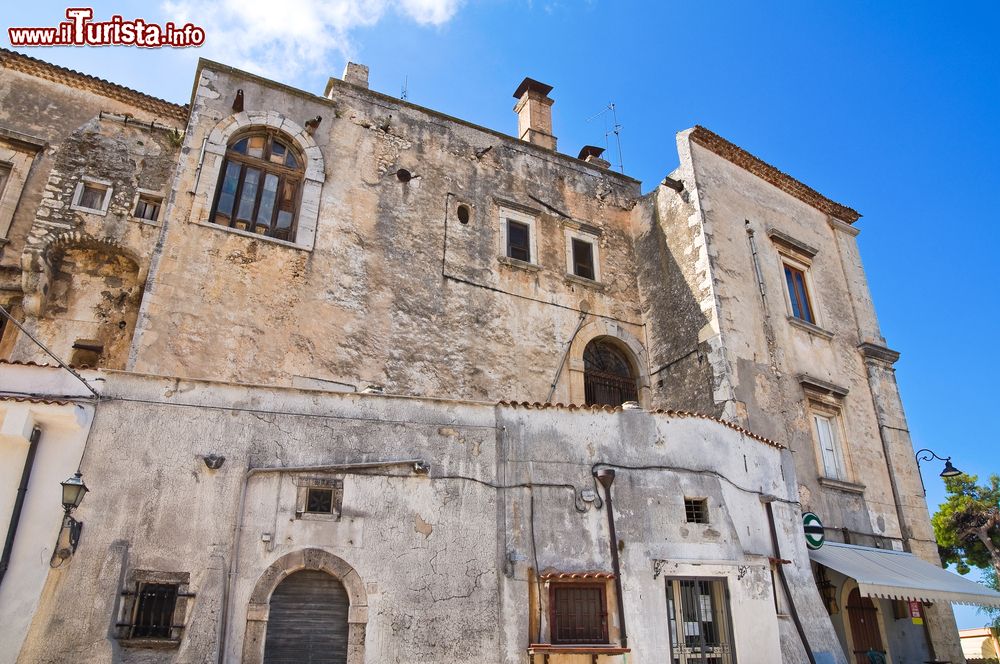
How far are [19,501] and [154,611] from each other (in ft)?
6.12

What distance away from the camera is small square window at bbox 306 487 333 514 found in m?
8.70

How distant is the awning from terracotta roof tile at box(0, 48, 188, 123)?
15794 mm

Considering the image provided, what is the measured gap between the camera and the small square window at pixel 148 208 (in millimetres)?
14383

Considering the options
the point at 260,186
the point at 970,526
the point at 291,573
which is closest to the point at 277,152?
the point at 260,186

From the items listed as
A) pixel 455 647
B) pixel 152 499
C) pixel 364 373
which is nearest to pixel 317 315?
pixel 364 373

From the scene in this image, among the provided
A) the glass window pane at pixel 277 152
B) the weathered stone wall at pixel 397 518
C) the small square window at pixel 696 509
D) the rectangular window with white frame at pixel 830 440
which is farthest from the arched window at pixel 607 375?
the glass window pane at pixel 277 152

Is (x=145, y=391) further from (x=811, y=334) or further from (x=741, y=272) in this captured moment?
(x=811, y=334)

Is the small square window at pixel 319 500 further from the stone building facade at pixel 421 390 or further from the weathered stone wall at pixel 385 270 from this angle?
the weathered stone wall at pixel 385 270

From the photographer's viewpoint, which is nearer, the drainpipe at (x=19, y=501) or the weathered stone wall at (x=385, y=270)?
the drainpipe at (x=19, y=501)

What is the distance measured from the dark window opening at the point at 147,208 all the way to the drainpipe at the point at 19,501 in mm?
7387

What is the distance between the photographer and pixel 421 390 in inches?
531

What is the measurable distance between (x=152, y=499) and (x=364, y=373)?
5255 millimetres

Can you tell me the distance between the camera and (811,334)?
16.3 meters

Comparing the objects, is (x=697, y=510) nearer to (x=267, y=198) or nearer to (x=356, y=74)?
(x=267, y=198)
